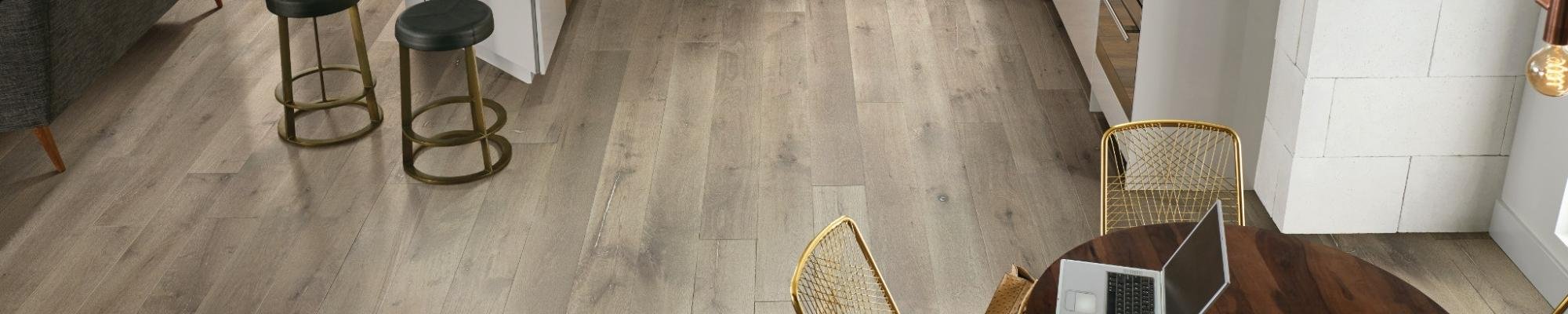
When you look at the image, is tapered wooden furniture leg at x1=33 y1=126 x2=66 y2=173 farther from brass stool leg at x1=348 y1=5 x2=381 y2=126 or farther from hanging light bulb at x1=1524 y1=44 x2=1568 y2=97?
hanging light bulb at x1=1524 y1=44 x2=1568 y2=97

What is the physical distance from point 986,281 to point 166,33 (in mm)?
3634

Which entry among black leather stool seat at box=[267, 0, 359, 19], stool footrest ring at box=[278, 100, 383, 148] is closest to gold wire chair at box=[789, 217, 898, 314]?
black leather stool seat at box=[267, 0, 359, 19]

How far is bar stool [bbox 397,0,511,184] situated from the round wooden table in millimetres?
1886

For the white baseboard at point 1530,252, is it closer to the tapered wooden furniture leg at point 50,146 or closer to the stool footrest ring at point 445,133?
the stool footrest ring at point 445,133

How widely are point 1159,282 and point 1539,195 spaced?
4.87 feet

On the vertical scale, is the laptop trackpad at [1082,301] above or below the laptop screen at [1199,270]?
below

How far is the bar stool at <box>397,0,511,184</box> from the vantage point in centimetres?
358

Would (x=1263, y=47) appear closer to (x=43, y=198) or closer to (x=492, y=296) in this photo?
(x=492, y=296)

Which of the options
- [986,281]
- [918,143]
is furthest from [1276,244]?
[918,143]

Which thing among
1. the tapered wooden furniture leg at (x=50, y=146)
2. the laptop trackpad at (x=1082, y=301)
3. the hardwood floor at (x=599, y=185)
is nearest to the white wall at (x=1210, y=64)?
the hardwood floor at (x=599, y=185)

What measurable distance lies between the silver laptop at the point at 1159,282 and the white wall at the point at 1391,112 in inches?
43.9

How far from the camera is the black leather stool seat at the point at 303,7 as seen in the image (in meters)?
3.80

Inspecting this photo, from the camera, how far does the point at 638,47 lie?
17.1 feet

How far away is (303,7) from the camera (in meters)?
3.80
